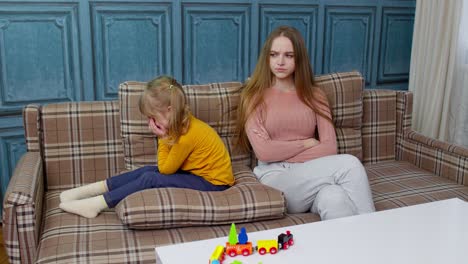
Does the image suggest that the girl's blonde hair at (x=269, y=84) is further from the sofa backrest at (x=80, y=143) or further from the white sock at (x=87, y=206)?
the white sock at (x=87, y=206)

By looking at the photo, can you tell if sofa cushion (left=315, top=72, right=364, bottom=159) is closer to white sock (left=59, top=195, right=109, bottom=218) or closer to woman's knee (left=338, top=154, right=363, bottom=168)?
woman's knee (left=338, top=154, right=363, bottom=168)

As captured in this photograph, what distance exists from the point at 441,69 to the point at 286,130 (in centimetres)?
128

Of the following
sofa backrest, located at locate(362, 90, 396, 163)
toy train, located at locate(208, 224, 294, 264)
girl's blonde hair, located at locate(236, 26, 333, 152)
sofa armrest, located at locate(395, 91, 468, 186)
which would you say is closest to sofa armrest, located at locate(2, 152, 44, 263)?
toy train, located at locate(208, 224, 294, 264)

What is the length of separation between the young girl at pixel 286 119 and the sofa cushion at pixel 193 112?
58 mm

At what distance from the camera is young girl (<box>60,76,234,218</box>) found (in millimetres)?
1729

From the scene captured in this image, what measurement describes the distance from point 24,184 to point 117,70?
43.2 inches

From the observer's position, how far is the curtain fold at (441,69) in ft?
9.06

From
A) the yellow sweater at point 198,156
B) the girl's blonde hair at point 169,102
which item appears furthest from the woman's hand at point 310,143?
the girl's blonde hair at point 169,102

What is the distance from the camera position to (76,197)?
1.79m

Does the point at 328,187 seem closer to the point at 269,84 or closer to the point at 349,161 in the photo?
the point at 349,161

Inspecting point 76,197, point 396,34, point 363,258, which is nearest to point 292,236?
point 363,258

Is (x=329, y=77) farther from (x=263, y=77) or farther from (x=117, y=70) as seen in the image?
(x=117, y=70)

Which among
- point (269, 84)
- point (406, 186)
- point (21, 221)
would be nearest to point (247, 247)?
point (21, 221)

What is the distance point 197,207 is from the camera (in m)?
1.65
